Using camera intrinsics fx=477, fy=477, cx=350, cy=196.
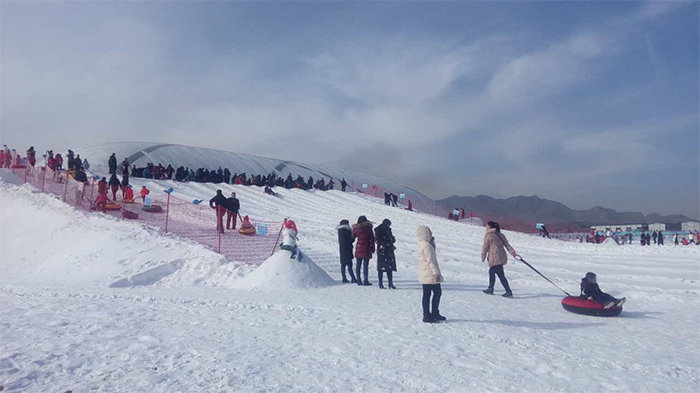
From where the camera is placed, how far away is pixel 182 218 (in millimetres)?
16453

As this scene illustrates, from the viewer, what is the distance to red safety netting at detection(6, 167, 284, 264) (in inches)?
493

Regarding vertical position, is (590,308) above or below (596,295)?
below

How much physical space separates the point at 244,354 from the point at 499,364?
247 centimetres

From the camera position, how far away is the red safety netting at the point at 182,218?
493 inches

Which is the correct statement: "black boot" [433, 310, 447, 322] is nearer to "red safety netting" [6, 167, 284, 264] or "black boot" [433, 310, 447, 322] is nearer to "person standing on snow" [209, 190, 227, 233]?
"red safety netting" [6, 167, 284, 264]

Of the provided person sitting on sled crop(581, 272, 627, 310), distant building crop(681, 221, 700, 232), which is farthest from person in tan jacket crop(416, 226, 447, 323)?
distant building crop(681, 221, 700, 232)

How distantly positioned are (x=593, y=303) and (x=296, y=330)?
4.57 metres

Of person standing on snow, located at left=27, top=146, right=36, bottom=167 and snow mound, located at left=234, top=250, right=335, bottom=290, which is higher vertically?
person standing on snow, located at left=27, top=146, right=36, bottom=167

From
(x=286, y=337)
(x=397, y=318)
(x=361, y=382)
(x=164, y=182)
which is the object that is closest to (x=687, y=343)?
(x=397, y=318)

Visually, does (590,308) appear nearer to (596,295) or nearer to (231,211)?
(596,295)

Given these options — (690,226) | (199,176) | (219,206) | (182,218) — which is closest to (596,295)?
(219,206)

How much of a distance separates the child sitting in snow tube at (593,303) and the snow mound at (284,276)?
4443mm

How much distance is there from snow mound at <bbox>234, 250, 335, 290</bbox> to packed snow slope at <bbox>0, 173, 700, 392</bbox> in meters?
0.07

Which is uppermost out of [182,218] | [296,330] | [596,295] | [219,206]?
[219,206]
